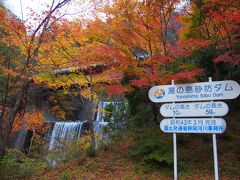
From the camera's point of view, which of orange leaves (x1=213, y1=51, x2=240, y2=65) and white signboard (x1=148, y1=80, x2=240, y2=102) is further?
orange leaves (x1=213, y1=51, x2=240, y2=65)

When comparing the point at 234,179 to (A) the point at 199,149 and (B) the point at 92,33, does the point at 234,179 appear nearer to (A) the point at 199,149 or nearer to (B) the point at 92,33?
(A) the point at 199,149

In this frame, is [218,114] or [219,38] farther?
[219,38]

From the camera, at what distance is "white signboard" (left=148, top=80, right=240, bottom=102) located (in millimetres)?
6348

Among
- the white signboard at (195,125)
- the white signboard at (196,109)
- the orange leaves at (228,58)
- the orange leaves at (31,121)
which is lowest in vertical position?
the white signboard at (195,125)

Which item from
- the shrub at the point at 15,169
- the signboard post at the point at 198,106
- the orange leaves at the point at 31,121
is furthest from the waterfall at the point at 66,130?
the signboard post at the point at 198,106

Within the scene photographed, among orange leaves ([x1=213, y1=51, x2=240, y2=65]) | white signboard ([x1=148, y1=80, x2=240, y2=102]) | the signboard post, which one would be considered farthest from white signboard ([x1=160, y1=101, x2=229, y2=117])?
orange leaves ([x1=213, y1=51, x2=240, y2=65])

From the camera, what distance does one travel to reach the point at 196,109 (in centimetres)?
667

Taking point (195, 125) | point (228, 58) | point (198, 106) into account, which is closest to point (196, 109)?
point (198, 106)

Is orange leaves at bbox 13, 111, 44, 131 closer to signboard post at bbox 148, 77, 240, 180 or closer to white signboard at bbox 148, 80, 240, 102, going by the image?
white signboard at bbox 148, 80, 240, 102

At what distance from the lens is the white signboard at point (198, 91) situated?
20.8 feet

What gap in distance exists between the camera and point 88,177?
906 cm

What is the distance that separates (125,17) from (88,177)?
212 inches

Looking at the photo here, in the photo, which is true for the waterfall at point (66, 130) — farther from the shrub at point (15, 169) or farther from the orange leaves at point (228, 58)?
the orange leaves at point (228, 58)

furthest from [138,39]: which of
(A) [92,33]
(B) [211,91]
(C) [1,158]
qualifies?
(C) [1,158]
